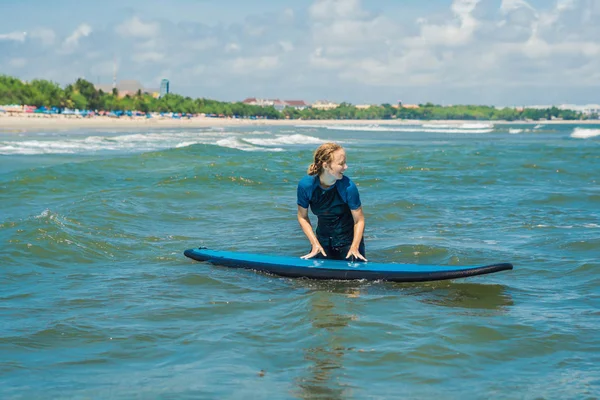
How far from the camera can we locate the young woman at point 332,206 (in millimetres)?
6102

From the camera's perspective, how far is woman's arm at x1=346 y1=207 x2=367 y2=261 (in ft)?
20.8

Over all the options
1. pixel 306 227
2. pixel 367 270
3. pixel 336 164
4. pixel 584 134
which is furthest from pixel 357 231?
pixel 584 134

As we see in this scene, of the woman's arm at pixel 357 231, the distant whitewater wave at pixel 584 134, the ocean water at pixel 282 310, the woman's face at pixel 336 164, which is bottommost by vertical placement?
the ocean water at pixel 282 310

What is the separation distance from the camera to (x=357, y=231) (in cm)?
646

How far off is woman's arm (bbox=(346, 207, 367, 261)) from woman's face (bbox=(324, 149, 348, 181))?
1.43 ft

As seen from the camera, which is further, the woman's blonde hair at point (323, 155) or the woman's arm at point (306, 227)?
the woman's arm at point (306, 227)

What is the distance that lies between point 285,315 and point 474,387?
6.23 feet

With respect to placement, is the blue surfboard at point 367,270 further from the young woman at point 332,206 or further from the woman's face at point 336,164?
the woman's face at point 336,164

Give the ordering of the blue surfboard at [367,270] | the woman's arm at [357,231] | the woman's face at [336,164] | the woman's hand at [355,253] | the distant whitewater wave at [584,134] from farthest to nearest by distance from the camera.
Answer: the distant whitewater wave at [584,134], the woman's hand at [355,253], the woman's arm at [357,231], the blue surfboard at [367,270], the woman's face at [336,164]

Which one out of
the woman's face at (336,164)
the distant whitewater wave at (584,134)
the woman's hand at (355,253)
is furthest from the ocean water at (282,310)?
the distant whitewater wave at (584,134)

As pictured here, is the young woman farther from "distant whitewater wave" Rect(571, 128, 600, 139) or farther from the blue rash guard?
"distant whitewater wave" Rect(571, 128, 600, 139)

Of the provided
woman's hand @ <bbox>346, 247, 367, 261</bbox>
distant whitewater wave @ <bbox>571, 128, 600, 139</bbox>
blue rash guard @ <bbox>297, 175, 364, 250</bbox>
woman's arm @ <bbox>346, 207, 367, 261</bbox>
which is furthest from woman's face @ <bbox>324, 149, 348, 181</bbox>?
distant whitewater wave @ <bbox>571, 128, 600, 139</bbox>

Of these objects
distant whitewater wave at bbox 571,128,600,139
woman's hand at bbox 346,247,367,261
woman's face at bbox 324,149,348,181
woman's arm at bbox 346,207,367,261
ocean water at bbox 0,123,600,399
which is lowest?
ocean water at bbox 0,123,600,399

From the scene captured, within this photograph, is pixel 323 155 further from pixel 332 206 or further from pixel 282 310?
pixel 282 310
